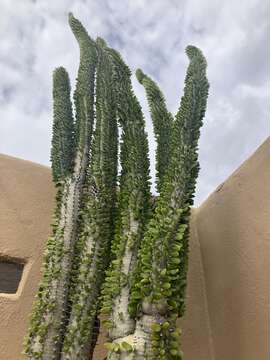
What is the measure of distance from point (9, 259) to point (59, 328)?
94 centimetres

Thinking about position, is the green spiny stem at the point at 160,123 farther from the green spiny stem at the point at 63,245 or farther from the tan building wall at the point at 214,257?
the tan building wall at the point at 214,257

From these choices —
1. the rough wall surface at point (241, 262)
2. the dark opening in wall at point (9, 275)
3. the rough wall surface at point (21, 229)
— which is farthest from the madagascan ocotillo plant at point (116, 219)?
the rough wall surface at point (241, 262)

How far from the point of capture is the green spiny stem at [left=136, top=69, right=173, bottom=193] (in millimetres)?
3199

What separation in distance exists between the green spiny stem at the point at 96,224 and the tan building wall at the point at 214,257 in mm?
704

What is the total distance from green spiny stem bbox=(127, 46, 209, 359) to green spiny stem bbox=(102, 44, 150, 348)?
105mm

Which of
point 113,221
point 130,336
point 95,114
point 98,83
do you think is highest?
point 98,83

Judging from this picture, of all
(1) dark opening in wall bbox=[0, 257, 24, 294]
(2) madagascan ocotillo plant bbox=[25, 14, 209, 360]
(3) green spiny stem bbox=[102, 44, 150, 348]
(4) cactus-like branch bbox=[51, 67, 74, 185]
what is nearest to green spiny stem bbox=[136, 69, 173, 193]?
(2) madagascan ocotillo plant bbox=[25, 14, 209, 360]

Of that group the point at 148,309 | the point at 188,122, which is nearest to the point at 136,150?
the point at 188,122

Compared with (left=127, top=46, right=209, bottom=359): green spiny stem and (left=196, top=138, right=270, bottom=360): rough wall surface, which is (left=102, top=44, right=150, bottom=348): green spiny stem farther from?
(left=196, top=138, right=270, bottom=360): rough wall surface

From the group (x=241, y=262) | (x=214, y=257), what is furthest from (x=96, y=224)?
(x=214, y=257)

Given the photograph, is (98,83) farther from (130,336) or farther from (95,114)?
(130,336)

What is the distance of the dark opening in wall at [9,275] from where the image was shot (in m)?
3.38

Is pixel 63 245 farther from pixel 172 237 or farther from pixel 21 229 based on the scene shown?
pixel 172 237

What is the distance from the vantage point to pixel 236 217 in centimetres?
358
